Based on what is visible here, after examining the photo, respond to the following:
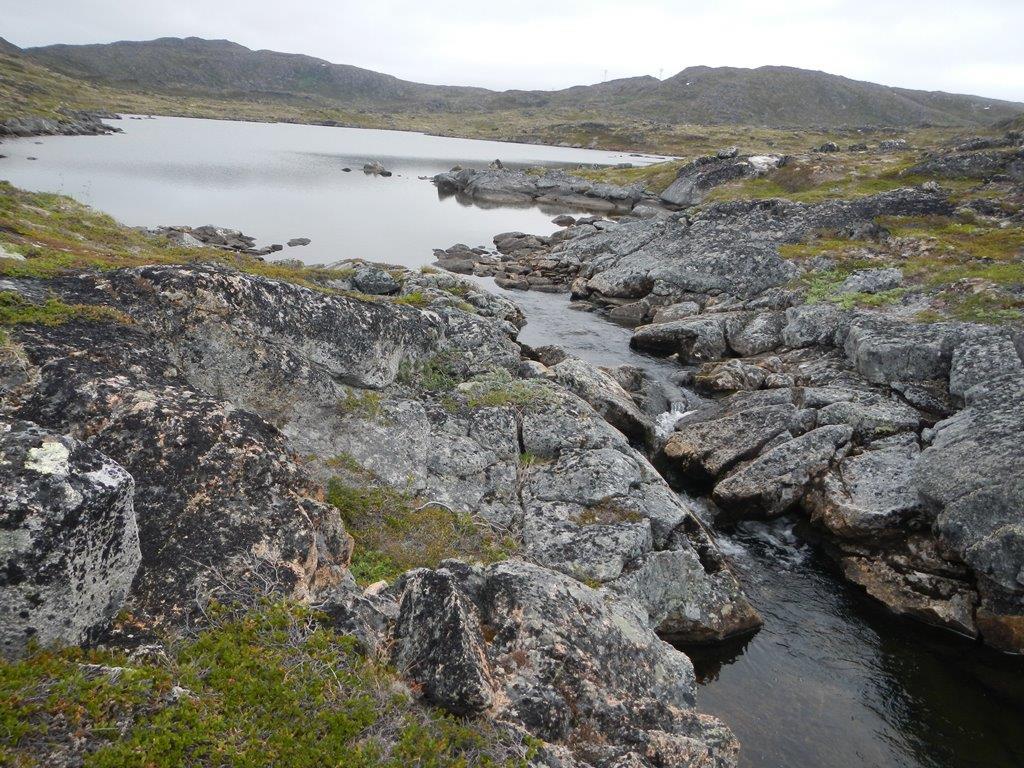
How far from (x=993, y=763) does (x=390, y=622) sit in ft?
49.3

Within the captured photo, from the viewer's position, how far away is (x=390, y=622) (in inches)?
371

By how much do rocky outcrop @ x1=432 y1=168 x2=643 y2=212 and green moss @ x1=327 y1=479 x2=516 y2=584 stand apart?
306 ft

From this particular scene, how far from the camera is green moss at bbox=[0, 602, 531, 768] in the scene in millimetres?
6285

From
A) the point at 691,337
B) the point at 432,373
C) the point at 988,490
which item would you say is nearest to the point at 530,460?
the point at 432,373

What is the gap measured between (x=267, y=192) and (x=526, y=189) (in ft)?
154

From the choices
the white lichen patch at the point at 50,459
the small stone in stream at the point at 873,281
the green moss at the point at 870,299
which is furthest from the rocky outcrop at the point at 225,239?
the white lichen patch at the point at 50,459

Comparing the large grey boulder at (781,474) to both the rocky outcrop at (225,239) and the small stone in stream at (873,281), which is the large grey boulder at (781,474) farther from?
the rocky outcrop at (225,239)

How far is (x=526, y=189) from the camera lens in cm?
10894

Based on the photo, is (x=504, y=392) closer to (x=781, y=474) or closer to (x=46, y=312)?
(x=781, y=474)

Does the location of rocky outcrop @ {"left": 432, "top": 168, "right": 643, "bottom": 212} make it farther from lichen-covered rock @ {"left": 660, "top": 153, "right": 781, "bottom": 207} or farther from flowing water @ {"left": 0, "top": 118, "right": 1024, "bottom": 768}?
lichen-covered rock @ {"left": 660, "top": 153, "right": 781, "bottom": 207}

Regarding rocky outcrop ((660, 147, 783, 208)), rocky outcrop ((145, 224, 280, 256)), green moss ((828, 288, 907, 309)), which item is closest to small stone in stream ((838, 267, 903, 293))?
green moss ((828, 288, 907, 309))

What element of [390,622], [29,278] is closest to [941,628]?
[390,622]

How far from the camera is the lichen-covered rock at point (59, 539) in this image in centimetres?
721

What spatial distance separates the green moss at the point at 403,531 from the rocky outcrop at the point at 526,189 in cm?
9339
